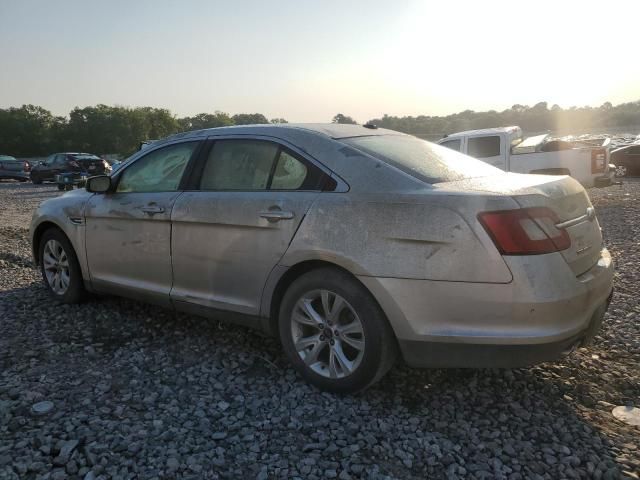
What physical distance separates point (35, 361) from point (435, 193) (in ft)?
9.55

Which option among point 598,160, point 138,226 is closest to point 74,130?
point 598,160

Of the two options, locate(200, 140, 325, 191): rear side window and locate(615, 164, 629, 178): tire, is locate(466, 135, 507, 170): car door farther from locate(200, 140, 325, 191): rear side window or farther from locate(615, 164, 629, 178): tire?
locate(615, 164, 629, 178): tire

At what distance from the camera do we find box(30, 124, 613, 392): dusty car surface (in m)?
2.67

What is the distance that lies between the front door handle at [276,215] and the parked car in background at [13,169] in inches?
1155

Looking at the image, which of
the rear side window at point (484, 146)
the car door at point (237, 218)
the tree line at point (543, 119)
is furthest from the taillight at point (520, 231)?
the tree line at point (543, 119)

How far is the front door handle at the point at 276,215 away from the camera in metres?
3.22

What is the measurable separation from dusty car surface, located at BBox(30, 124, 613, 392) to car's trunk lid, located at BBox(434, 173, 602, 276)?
0.5 inches

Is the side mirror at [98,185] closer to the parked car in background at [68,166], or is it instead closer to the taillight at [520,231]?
the taillight at [520,231]

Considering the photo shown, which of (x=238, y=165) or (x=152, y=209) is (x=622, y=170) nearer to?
(x=238, y=165)

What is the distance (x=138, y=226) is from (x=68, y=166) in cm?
2309

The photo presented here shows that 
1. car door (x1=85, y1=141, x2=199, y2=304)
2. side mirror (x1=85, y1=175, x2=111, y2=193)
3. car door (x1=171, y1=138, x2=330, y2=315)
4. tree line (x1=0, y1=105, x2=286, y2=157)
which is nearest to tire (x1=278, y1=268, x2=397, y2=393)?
car door (x1=171, y1=138, x2=330, y2=315)

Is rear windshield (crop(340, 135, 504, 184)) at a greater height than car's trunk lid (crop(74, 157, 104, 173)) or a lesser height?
greater

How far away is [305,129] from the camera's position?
3566mm

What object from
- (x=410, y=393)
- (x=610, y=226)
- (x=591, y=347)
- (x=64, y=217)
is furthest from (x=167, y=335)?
(x=610, y=226)
